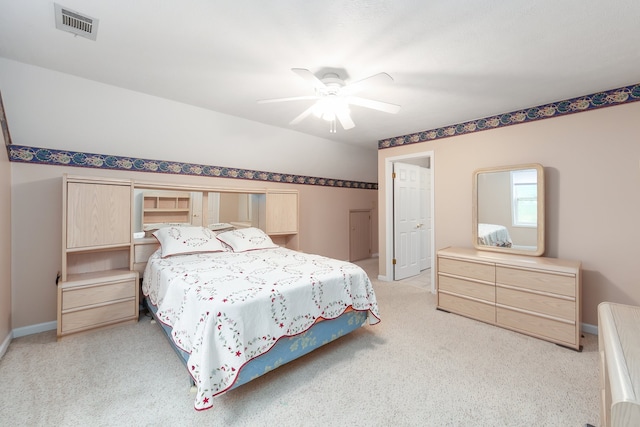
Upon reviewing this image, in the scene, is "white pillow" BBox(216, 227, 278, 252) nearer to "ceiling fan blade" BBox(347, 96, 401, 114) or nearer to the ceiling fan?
the ceiling fan

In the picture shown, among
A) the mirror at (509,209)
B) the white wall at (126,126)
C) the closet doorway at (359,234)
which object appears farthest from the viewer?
the closet doorway at (359,234)

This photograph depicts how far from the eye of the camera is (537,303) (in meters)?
2.49

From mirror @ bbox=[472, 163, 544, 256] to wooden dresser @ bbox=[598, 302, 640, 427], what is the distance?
1969mm

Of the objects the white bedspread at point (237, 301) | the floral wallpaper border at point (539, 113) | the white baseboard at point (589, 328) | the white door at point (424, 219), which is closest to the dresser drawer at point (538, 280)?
the white baseboard at point (589, 328)

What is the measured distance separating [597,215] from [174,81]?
4.25 metres

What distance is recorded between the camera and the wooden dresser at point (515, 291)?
2.34 meters

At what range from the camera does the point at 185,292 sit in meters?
1.91

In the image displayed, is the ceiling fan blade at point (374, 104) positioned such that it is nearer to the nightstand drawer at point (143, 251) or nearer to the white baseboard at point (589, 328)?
the nightstand drawer at point (143, 251)

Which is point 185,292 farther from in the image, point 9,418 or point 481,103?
point 481,103

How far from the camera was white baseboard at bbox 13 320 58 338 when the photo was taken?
2.47m

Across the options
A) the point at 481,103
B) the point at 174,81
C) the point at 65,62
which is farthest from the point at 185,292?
the point at 481,103

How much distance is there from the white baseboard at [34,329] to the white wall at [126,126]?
1.72 m

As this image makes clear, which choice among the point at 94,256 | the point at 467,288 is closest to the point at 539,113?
Result: the point at 467,288

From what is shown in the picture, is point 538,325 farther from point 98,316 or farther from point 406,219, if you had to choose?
point 98,316
